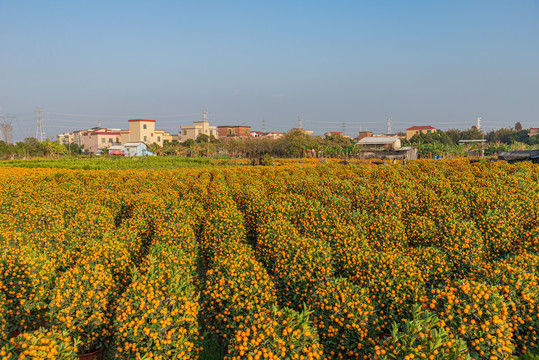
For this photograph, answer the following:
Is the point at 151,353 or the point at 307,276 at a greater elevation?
the point at 307,276

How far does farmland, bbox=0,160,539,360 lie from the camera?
5.19 m

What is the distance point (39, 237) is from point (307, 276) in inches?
339

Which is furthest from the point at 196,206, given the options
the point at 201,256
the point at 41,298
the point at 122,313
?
the point at 122,313

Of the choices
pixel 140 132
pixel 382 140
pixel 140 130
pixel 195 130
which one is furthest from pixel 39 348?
pixel 195 130

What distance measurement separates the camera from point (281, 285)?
8.21 meters

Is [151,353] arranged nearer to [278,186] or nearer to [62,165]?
[278,186]

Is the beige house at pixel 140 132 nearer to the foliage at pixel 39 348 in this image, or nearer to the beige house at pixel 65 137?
the beige house at pixel 65 137

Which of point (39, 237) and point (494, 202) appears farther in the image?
point (494, 202)

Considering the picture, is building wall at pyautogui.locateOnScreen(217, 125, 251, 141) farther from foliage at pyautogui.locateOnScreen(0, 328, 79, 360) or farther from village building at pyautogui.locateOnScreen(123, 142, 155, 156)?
foliage at pyautogui.locateOnScreen(0, 328, 79, 360)

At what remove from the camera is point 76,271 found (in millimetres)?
6828

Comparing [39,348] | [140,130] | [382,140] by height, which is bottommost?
[39,348]

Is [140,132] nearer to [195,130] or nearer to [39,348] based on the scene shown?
[195,130]

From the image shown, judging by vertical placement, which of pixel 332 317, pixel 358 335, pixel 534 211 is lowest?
→ pixel 358 335

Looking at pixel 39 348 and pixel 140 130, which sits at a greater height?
pixel 140 130
